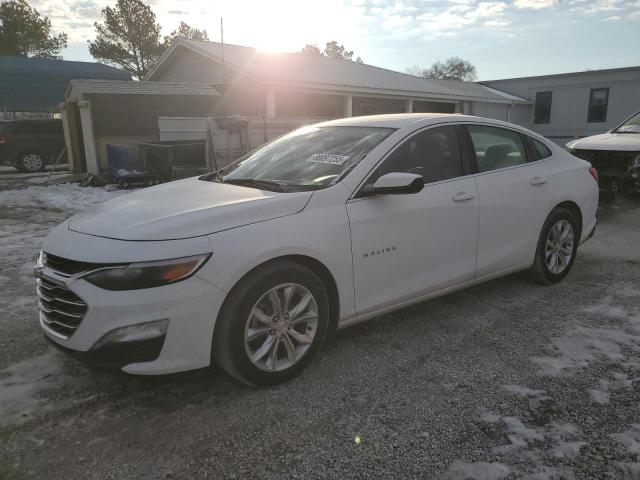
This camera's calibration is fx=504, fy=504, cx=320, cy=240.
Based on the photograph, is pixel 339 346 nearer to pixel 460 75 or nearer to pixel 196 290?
pixel 196 290

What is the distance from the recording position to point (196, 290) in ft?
8.32

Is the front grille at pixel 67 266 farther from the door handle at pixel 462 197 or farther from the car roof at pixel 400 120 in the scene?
the door handle at pixel 462 197

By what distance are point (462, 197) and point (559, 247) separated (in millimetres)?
1514

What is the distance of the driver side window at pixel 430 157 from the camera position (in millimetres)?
3441

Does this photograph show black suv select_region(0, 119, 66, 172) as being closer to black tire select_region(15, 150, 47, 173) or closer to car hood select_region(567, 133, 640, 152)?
black tire select_region(15, 150, 47, 173)

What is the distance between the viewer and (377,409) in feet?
8.87

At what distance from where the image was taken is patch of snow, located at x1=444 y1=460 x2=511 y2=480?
217cm

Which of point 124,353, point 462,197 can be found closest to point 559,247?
point 462,197

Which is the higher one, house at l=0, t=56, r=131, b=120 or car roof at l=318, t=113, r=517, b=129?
house at l=0, t=56, r=131, b=120

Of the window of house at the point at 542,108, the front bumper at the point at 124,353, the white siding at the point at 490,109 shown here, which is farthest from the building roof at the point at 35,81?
the front bumper at the point at 124,353

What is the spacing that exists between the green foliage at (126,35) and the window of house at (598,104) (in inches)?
1514

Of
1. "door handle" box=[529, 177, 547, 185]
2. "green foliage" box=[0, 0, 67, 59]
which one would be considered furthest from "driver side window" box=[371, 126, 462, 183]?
"green foliage" box=[0, 0, 67, 59]

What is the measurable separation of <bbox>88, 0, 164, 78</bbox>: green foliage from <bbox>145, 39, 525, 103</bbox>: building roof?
2877 cm

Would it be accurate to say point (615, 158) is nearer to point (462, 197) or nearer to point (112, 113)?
point (462, 197)
